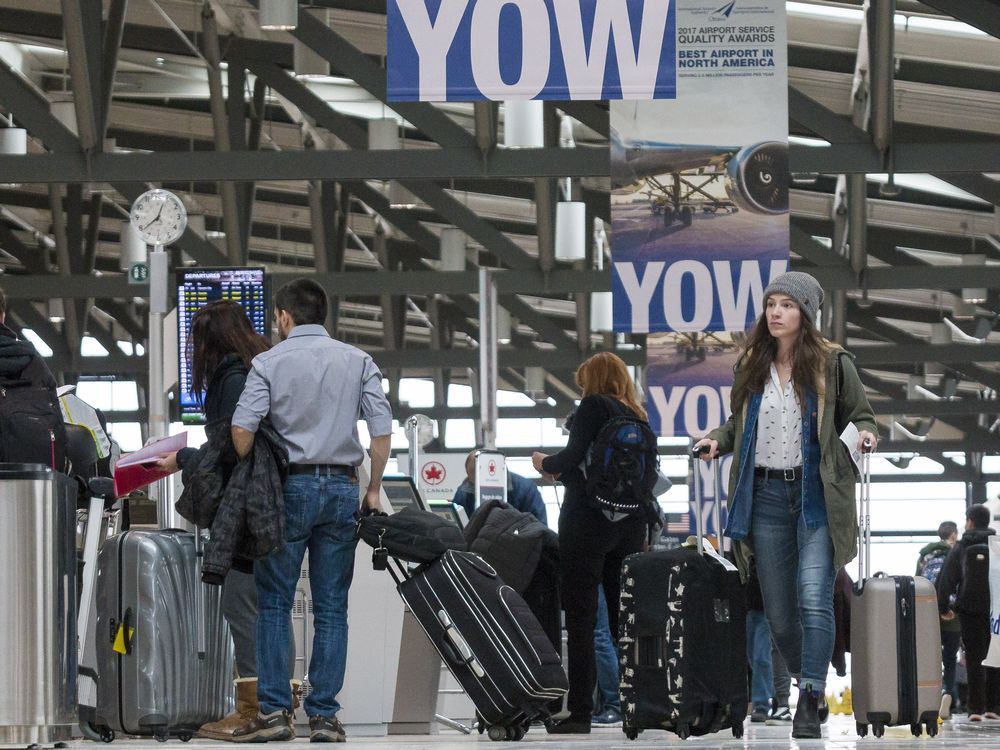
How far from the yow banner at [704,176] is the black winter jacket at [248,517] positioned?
5464 mm

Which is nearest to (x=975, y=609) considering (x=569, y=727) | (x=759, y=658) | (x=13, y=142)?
(x=759, y=658)

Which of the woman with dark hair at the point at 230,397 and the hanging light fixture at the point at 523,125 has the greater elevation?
the hanging light fixture at the point at 523,125

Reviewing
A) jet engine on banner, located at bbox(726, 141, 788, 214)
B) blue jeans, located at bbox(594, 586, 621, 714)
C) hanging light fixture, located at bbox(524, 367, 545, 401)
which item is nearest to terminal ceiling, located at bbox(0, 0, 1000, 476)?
hanging light fixture, located at bbox(524, 367, 545, 401)

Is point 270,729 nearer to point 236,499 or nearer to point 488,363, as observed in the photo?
point 236,499

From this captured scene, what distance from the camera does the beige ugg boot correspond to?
570 centimetres

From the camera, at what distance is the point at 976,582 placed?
10.4m

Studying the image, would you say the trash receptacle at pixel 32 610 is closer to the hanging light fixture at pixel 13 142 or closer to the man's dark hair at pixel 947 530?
the man's dark hair at pixel 947 530

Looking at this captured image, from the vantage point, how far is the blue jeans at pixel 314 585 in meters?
5.44

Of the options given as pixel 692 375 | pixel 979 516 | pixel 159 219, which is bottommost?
Answer: pixel 979 516

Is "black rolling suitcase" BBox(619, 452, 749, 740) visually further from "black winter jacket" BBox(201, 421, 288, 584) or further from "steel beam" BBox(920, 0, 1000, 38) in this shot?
"steel beam" BBox(920, 0, 1000, 38)

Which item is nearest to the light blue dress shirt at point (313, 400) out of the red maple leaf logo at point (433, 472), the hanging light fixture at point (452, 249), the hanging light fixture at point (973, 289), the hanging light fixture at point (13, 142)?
the red maple leaf logo at point (433, 472)

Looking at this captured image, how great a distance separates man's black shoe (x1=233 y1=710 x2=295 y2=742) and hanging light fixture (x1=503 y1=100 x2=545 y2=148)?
9304 millimetres

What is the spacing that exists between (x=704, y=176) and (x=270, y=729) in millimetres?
6050

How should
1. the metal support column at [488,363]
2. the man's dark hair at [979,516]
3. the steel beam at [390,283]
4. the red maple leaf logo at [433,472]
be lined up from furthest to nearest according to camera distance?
the steel beam at [390,283]
the red maple leaf logo at [433,472]
the man's dark hair at [979,516]
the metal support column at [488,363]
